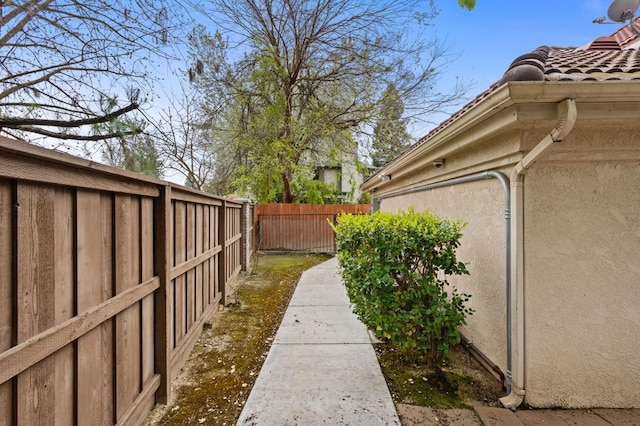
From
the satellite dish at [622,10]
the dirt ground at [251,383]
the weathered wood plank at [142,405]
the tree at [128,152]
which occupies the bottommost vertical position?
the dirt ground at [251,383]

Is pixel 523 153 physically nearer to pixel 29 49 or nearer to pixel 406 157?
pixel 406 157

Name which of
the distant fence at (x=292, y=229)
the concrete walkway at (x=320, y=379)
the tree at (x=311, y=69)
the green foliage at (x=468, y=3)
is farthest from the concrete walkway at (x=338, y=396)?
the tree at (x=311, y=69)

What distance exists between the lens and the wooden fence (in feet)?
4.27

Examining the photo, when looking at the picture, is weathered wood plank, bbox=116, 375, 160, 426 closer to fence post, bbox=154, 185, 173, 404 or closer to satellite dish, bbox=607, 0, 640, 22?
A: fence post, bbox=154, 185, 173, 404

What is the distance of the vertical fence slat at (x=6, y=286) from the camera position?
1241 mm

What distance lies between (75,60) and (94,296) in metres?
2.42

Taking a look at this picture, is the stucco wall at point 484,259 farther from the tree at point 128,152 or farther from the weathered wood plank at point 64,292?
the tree at point 128,152

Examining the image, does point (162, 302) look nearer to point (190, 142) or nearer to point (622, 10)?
point (622, 10)

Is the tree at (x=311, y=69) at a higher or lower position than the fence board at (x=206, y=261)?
higher

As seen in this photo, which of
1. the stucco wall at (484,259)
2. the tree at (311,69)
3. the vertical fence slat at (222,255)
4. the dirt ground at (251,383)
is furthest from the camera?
the tree at (311,69)

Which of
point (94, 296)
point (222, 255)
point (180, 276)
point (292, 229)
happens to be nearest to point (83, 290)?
point (94, 296)

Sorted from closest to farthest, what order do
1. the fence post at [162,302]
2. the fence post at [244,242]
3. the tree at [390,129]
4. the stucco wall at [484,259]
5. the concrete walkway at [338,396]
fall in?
1. the concrete walkway at [338,396]
2. the fence post at [162,302]
3. the stucco wall at [484,259]
4. the fence post at [244,242]
5. the tree at [390,129]

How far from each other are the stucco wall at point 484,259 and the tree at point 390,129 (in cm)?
851

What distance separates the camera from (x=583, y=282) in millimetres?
2658
